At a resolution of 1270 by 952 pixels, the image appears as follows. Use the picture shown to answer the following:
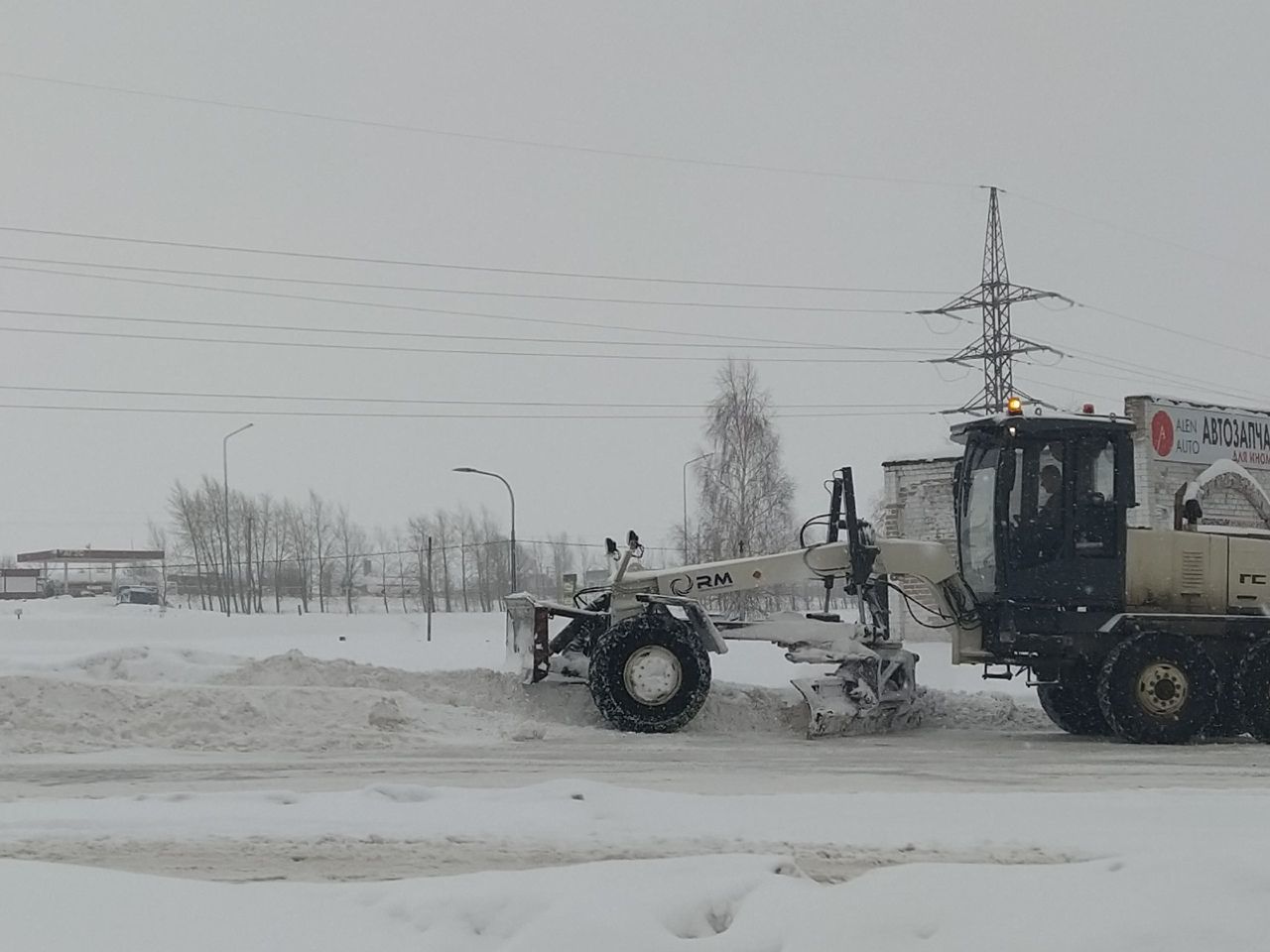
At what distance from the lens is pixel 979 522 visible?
43.9 ft

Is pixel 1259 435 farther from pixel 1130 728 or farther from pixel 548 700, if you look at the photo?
pixel 548 700

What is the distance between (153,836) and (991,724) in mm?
9761

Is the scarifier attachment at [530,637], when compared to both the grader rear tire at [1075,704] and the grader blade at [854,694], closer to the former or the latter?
the grader blade at [854,694]

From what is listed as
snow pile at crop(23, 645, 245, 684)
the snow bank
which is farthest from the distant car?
the snow bank

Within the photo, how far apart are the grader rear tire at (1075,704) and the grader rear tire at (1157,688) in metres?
0.59

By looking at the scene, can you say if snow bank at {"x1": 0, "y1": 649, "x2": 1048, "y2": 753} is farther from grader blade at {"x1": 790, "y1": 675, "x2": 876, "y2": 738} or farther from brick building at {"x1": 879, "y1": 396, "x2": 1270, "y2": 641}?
brick building at {"x1": 879, "y1": 396, "x2": 1270, "y2": 641}

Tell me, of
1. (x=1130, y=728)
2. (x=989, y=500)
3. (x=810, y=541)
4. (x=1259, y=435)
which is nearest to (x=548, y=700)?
(x=810, y=541)

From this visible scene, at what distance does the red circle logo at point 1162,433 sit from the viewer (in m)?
26.6

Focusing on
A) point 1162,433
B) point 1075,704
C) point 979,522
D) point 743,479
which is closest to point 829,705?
point 979,522

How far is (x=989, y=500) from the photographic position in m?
13.2

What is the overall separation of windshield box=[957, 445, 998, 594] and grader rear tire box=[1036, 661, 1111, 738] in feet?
4.56

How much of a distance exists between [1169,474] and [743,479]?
86.9 ft

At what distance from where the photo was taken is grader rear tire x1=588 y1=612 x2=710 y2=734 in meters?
13.3

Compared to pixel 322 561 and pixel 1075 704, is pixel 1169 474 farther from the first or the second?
pixel 322 561
